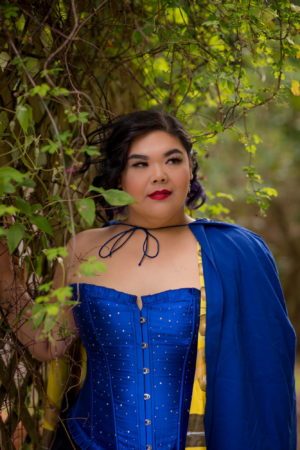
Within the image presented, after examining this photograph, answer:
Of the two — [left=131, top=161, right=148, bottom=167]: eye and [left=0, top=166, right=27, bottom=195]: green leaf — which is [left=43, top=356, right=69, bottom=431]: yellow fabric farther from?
[left=0, top=166, right=27, bottom=195]: green leaf

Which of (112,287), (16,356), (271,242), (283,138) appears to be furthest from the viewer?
(271,242)

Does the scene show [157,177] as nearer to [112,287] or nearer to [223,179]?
[112,287]

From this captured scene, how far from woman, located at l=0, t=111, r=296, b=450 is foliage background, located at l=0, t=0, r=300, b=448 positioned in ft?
0.65

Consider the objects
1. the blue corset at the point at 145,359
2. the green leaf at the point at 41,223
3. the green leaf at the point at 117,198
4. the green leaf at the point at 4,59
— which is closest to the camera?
the green leaf at the point at 117,198

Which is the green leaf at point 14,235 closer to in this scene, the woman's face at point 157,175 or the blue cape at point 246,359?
the woman's face at point 157,175

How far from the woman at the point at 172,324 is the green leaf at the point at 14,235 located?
0.48 meters

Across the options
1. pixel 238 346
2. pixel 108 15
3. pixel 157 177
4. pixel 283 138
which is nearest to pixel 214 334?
pixel 238 346

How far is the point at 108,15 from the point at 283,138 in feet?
17.7

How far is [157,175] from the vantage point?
6.81 ft

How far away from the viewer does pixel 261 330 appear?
6.82ft

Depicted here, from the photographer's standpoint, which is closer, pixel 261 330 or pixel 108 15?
pixel 261 330

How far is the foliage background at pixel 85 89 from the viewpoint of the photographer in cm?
171

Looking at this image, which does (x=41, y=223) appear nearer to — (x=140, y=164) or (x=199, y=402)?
(x=140, y=164)

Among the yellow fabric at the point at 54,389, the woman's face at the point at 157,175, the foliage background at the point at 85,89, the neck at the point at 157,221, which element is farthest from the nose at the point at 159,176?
the yellow fabric at the point at 54,389
